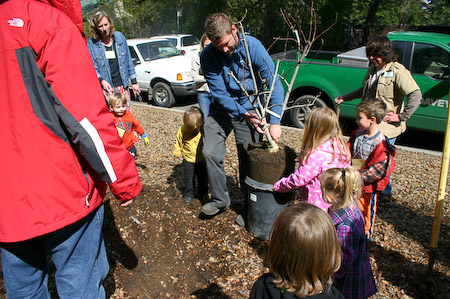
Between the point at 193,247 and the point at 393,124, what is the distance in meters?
2.40

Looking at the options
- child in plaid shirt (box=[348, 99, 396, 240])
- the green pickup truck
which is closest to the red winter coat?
child in plaid shirt (box=[348, 99, 396, 240])

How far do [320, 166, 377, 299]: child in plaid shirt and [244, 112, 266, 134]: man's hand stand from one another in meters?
1.06

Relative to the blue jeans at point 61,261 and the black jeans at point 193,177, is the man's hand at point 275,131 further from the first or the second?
the blue jeans at point 61,261

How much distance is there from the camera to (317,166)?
281cm

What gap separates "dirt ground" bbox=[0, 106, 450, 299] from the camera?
Result: 9.45 feet

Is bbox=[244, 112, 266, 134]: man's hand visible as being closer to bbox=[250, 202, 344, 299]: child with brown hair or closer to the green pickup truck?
bbox=[250, 202, 344, 299]: child with brown hair

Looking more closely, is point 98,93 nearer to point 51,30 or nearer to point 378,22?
point 51,30

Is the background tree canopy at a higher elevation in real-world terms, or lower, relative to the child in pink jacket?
higher

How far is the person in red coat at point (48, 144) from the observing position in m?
1.62

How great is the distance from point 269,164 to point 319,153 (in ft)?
1.51

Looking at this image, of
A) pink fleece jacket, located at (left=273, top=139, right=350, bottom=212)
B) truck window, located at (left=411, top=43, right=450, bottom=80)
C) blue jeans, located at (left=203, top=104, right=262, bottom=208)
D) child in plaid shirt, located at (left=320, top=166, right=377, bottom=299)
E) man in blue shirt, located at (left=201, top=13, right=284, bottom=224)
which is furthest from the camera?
truck window, located at (left=411, top=43, right=450, bottom=80)

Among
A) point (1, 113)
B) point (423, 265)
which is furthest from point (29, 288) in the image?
point (423, 265)

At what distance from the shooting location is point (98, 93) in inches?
70.6

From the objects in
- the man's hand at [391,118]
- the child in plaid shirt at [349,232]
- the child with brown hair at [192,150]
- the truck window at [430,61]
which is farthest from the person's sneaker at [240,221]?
the truck window at [430,61]
